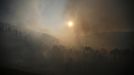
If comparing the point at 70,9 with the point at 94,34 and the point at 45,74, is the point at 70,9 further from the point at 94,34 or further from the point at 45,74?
the point at 45,74

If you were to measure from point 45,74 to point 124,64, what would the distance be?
730 mm

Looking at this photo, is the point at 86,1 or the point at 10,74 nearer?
the point at 10,74

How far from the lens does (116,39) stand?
2.06 meters

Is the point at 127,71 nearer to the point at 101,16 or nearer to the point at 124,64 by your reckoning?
the point at 124,64

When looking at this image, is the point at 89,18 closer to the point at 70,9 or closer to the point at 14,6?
the point at 70,9

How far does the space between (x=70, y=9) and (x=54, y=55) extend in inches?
17.9

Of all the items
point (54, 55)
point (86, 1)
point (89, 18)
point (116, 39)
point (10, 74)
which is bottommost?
point (10, 74)

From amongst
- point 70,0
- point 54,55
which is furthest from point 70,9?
point 54,55

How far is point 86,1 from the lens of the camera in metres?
2.09

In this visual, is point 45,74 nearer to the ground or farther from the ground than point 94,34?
nearer to the ground

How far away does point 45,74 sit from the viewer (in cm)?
199

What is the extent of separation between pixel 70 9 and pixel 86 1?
0.17 meters

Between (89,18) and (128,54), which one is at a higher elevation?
(89,18)

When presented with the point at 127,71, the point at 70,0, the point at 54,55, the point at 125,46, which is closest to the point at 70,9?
the point at 70,0
